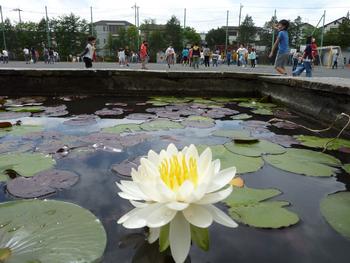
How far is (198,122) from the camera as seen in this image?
278 cm

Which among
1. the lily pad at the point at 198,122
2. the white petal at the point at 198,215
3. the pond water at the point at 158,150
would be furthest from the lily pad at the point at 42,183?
the lily pad at the point at 198,122

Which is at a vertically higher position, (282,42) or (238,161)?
(282,42)

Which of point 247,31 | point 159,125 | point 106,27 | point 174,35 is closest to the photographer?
point 159,125

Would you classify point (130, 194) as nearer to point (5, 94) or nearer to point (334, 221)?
point (334, 221)

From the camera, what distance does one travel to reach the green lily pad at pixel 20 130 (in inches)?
90.4

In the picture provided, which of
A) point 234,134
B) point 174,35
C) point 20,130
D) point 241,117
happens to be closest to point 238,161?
point 234,134

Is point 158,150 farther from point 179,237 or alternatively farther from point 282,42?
point 282,42

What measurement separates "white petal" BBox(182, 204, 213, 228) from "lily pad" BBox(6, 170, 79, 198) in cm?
83

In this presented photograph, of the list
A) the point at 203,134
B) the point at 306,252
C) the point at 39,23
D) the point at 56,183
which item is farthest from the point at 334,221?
the point at 39,23

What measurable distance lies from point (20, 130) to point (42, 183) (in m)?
1.16

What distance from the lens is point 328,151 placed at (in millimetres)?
2049

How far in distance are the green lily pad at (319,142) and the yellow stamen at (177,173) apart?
5.54 ft

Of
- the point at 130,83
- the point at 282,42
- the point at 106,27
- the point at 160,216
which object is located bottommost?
the point at 130,83

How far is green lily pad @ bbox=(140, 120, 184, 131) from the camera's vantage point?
8.32ft
